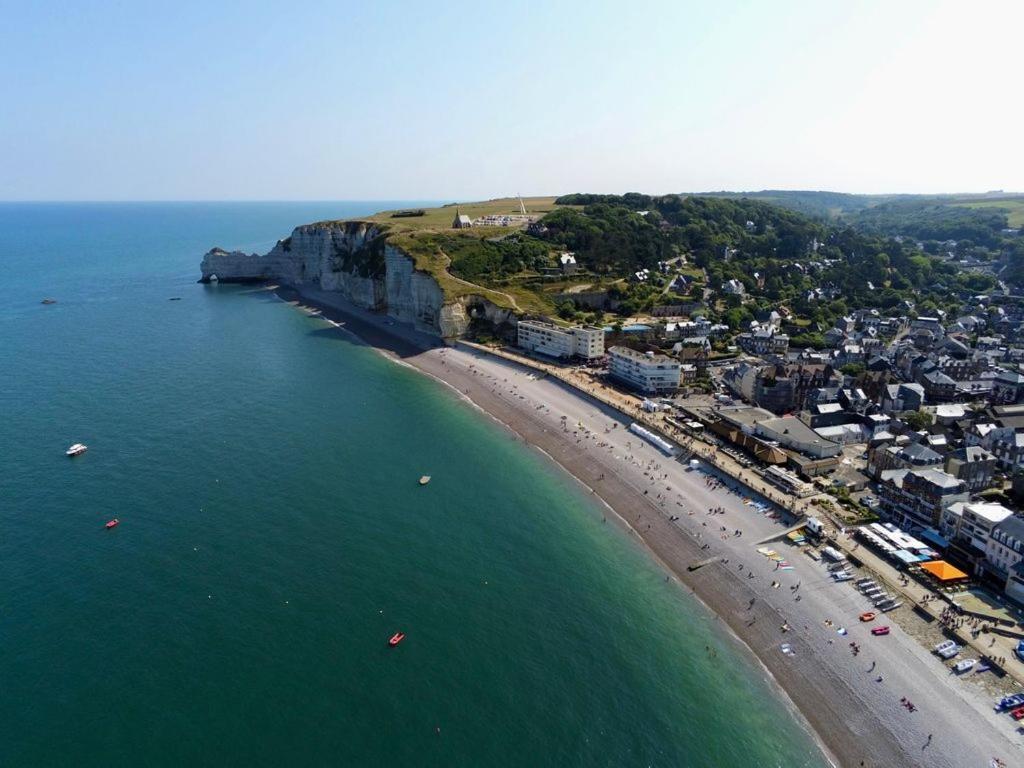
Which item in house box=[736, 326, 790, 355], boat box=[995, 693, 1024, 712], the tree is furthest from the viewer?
house box=[736, 326, 790, 355]

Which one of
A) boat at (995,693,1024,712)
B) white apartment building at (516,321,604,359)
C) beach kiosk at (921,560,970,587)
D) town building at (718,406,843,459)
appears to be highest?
white apartment building at (516,321,604,359)

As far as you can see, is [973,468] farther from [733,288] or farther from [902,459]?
[733,288]

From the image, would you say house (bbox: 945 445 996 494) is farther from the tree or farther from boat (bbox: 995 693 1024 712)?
boat (bbox: 995 693 1024 712)

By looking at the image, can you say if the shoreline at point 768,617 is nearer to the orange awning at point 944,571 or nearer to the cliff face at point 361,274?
the orange awning at point 944,571

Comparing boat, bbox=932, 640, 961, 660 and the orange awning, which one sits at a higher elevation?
the orange awning

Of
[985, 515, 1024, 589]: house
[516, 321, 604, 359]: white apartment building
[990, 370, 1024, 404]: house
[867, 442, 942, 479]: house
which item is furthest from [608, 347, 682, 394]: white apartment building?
[990, 370, 1024, 404]: house

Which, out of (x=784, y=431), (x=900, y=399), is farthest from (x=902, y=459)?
(x=900, y=399)

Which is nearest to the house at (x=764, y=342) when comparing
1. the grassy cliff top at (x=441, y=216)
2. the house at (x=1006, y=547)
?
the house at (x=1006, y=547)

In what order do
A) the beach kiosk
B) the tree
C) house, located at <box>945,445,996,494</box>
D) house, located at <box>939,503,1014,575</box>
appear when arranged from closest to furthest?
the beach kiosk → house, located at <box>939,503,1014,575</box> → house, located at <box>945,445,996,494</box> → the tree
